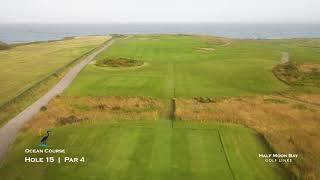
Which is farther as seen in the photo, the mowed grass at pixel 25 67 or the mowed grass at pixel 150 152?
the mowed grass at pixel 25 67

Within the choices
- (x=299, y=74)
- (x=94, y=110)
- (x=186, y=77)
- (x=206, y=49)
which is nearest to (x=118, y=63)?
(x=186, y=77)

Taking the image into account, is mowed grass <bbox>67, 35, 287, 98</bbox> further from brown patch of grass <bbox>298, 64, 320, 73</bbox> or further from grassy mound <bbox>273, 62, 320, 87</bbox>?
brown patch of grass <bbox>298, 64, 320, 73</bbox>

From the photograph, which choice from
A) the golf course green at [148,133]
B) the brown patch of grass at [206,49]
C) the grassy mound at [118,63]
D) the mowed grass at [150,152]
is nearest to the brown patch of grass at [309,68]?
the golf course green at [148,133]

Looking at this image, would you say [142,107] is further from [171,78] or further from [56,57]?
[56,57]

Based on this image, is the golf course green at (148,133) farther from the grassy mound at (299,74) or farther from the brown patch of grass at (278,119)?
the grassy mound at (299,74)

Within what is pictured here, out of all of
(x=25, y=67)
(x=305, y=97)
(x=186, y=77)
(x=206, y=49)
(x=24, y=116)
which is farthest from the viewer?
(x=206, y=49)

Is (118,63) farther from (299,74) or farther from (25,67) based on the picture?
(299,74)

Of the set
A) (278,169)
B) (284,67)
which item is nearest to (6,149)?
(278,169)

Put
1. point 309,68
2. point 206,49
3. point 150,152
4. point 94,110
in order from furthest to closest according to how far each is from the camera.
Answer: point 206,49 < point 309,68 < point 94,110 < point 150,152
